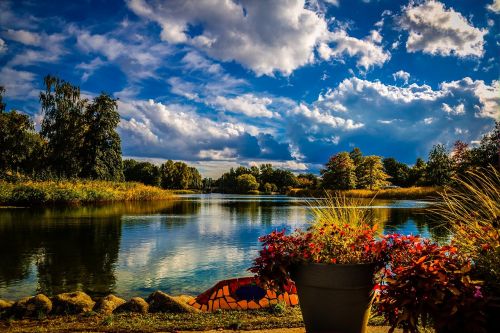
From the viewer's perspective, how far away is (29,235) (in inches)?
478

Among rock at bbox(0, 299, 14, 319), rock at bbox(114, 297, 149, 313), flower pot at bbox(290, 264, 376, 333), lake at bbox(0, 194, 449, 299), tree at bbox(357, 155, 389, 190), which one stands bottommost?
lake at bbox(0, 194, 449, 299)

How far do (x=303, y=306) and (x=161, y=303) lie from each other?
2354mm

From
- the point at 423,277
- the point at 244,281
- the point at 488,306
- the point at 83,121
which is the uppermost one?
the point at 83,121

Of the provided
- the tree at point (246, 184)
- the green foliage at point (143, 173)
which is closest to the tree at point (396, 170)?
the tree at point (246, 184)

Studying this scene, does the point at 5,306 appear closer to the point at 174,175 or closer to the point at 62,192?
the point at 62,192

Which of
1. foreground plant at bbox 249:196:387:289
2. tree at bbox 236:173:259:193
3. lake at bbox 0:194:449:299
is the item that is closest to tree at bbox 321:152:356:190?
tree at bbox 236:173:259:193

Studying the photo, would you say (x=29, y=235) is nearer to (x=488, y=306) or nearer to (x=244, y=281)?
(x=244, y=281)

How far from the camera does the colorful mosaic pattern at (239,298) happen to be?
4.97 metres

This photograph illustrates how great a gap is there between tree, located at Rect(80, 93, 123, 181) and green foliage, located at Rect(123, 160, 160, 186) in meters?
36.8

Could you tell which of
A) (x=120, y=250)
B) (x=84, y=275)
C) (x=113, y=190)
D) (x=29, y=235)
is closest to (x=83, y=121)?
(x=113, y=190)

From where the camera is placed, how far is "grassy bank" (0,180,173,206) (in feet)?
75.6

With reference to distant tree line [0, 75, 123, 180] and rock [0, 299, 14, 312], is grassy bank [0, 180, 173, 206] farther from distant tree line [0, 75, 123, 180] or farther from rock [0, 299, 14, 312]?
rock [0, 299, 14, 312]

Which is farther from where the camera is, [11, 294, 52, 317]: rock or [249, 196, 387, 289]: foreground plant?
[11, 294, 52, 317]: rock

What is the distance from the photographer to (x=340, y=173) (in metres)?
51.1
